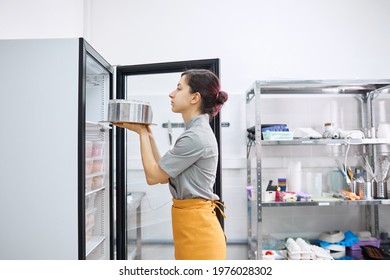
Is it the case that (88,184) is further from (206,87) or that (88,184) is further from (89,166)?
(206,87)

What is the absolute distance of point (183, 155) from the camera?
4.10 feet

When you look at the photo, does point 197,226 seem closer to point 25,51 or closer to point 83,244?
point 83,244

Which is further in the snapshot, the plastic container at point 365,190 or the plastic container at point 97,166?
the plastic container at point 365,190

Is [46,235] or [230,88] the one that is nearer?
[46,235]

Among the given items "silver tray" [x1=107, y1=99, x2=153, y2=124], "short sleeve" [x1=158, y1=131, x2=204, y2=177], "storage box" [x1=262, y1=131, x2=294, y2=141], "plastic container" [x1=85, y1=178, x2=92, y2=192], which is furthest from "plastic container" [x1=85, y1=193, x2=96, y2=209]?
"storage box" [x1=262, y1=131, x2=294, y2=141]

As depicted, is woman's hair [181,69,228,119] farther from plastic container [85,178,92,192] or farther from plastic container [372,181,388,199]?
plastic container [372,181,388,199]

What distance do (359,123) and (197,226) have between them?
6.47ft

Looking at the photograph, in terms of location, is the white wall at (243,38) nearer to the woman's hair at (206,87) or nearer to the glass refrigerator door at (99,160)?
the glass refrigerator door at (99,160)

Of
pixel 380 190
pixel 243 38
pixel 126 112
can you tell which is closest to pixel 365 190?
pixel 380 190

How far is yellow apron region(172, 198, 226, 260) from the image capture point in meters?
1.30

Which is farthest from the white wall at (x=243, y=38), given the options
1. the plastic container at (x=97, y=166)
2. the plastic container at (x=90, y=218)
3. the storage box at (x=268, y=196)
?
the plastic container at (x=90, y=218)

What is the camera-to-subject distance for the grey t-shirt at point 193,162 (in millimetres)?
1253

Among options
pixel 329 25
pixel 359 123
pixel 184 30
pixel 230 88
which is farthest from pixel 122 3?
pixel 359 123

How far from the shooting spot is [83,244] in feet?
4.72
